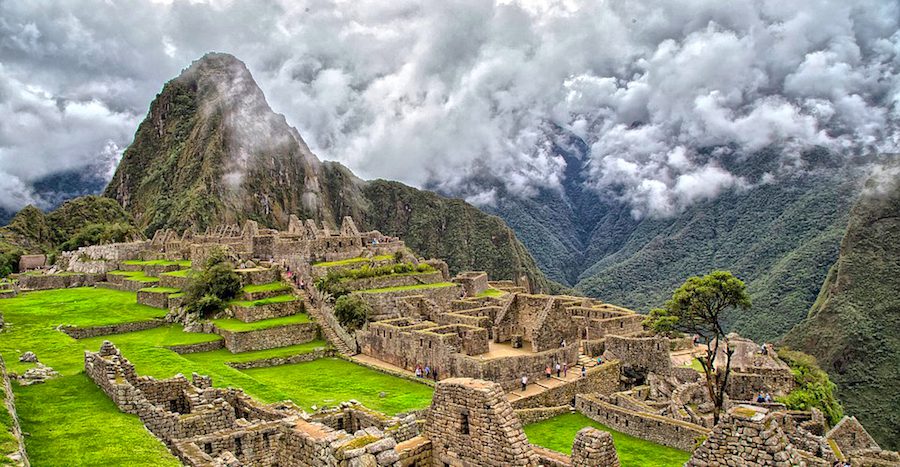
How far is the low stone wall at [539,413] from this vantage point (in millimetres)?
16750

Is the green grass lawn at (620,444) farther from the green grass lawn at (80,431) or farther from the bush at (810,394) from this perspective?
the bush at (810,394)

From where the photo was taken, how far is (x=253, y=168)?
199 metres

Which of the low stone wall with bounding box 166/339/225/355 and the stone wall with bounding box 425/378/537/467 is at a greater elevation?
the stone wall with bounding box 425/378/537/467

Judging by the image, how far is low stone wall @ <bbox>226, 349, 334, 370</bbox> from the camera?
22.0 m

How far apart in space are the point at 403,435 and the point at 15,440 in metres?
4.42

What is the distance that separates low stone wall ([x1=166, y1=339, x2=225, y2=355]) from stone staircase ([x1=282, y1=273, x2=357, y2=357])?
4.51 metres

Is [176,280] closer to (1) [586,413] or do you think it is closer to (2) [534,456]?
(1) [586,413]

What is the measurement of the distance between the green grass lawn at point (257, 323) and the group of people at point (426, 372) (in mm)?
7773

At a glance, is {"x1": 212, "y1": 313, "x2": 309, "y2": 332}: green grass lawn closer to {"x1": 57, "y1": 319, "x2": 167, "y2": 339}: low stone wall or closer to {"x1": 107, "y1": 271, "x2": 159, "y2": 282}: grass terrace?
{"x1": 57, "y1": 319, "x2": 167, "y2": 339}: low stone wall

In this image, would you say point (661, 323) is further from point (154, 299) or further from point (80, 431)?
point (154, 299)

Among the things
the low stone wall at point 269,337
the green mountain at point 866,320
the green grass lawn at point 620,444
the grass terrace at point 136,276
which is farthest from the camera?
the green mountain at point 866,320

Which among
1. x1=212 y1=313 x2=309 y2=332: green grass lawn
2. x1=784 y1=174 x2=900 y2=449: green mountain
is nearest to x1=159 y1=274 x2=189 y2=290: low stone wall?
x1=212 y1=313 x2=309 y2=332: green grass lawn

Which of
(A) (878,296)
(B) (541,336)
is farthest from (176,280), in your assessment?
(A) (878,296)

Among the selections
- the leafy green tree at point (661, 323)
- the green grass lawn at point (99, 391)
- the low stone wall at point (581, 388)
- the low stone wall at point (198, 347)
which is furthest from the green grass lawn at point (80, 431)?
the leafy green tree at point (661, 323)
